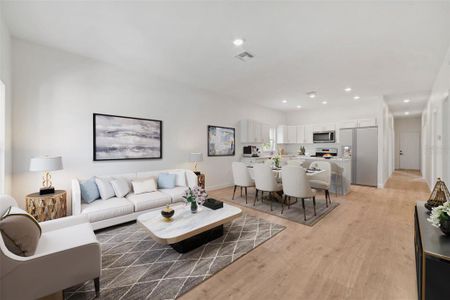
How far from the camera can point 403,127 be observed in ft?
33.0

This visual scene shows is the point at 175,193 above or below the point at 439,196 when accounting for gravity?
below

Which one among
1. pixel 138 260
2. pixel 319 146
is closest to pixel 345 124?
pixel 319 146

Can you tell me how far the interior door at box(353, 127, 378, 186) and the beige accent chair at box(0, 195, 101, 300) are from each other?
698 cm

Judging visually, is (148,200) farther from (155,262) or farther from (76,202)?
(155,262)

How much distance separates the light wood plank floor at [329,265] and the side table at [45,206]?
226cm

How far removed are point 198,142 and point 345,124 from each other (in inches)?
199

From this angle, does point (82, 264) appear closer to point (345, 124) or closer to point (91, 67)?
point (91, 67)

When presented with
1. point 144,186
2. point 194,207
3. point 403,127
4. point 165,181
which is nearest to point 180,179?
point 165,181

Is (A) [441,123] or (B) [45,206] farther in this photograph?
(A) [441,123]

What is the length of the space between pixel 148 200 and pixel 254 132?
433cm

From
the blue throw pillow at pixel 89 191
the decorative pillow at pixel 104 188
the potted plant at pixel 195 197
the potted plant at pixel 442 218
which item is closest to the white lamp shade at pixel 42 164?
the blue throw pillow at pixel 89 191

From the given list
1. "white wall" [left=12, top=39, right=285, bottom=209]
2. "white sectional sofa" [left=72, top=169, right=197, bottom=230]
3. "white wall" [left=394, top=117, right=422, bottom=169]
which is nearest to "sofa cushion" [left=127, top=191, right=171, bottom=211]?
"white sectional sofa" [left=72, top=169, right=197, bottom=230]

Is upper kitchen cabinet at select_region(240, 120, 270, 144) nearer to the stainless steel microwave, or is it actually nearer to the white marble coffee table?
the stainless steel microwave

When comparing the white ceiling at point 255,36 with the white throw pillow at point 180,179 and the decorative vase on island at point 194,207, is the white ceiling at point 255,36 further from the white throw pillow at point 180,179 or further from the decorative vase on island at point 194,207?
the decorative vase on island at point 194,207
